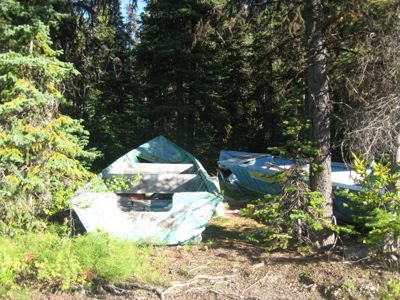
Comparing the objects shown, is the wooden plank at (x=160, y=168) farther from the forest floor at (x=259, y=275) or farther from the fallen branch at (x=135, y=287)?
the fallen branch at (x=135, y=287)

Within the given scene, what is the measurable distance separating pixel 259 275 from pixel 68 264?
2.50m

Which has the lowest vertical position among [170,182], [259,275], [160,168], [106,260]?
[259,275]

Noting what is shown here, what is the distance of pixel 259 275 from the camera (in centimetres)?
604

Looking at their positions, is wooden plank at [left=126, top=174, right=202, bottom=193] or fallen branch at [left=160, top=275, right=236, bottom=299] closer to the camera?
fallen branch at [left=160, top=275, right=236, bottom=299]

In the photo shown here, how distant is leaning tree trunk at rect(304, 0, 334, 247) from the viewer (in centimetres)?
707

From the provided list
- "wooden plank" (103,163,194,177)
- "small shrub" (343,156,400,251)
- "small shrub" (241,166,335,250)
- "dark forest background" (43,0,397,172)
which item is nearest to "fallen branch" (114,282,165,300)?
"small shrub" (241,166,335,250)

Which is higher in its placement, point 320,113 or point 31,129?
point 320,113

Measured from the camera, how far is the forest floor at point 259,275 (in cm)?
543

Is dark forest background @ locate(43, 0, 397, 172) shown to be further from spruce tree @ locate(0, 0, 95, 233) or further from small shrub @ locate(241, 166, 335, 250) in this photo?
spruce tree @ locate(0, 0, 95, 233)

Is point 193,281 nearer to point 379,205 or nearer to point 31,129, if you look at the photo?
point 379,205

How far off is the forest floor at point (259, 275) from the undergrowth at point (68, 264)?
212 millimetres

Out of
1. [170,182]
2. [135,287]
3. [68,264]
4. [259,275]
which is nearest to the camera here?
[68,264]

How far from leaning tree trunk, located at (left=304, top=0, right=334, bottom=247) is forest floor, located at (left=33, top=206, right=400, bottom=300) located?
80cm

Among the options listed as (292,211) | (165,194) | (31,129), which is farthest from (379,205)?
(165,194)
